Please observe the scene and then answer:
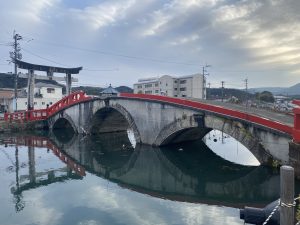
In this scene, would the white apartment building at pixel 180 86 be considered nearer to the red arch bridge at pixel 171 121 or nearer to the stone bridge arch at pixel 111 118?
the stone bridge arch at pixel 111 118

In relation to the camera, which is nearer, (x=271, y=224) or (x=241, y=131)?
(x=271, y=224)

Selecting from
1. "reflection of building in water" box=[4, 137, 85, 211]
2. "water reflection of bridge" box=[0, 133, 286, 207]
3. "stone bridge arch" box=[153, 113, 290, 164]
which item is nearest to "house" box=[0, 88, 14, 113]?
"reflection of building in water" box=[4, 137, 85, 211]

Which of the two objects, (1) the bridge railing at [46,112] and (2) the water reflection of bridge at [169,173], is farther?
(1) the bridge railing at [46,112]

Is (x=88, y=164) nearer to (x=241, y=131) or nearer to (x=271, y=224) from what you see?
(x=241, y=131)

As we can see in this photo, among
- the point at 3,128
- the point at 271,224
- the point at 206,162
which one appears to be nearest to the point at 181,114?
the point at 206,162

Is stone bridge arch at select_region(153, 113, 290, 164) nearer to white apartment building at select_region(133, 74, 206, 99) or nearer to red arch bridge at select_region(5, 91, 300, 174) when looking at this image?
red arch bridge at select_region(5, 91, 300, 174)

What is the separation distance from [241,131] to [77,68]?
31020 mm

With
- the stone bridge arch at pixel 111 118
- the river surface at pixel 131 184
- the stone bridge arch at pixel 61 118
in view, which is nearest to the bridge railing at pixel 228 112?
the stone bridge arch at pixel 111 118

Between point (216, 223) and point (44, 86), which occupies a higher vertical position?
point (44, 86)

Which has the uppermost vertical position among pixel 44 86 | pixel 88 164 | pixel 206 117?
pixel 44 86

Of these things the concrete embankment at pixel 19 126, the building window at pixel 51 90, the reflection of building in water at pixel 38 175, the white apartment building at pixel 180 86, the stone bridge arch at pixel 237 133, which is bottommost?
the reflection of building in water at pixel 38 175

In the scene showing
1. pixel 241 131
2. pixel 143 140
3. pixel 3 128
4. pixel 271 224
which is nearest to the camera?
pixel 271 224

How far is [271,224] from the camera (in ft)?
21.7

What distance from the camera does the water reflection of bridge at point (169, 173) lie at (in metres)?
13.7
